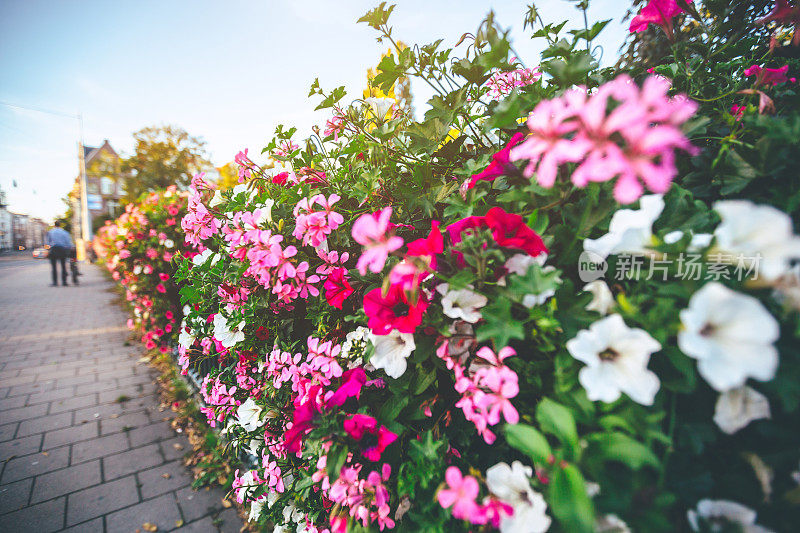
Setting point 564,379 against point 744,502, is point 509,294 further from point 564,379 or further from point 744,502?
point 744,502

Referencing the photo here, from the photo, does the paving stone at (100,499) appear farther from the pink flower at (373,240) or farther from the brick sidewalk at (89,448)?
the pink flower at (373,240)

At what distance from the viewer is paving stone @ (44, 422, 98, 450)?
2.69m

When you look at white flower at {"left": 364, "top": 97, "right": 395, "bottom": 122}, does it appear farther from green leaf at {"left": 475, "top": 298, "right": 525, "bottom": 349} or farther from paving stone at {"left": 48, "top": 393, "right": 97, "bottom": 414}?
paving stone at {"left": 48, "top": 393, "right": 97, "bottom": 414}

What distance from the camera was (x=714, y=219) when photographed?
2.45ft

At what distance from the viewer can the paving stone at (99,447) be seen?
8.26ft

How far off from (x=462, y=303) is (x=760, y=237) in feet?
1.66

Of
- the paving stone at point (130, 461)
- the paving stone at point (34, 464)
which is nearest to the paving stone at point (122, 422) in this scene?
the paving stone at point (34, 464)

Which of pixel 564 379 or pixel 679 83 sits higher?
pixel 679 83

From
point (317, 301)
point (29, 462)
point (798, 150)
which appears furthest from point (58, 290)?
point (798, 150)

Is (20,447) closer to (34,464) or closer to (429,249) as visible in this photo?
(34,464)

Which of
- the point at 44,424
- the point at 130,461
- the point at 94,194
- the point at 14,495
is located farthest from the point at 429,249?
the point at 94,194

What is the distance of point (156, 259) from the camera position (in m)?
4.12

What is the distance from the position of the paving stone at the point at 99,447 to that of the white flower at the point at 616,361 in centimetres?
332

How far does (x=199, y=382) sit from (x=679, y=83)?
3.48 metres
